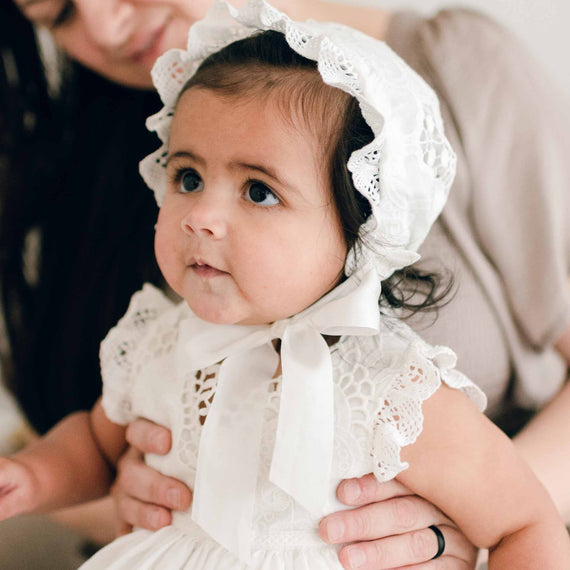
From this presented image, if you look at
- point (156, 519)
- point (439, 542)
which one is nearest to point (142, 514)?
point (156, 519)

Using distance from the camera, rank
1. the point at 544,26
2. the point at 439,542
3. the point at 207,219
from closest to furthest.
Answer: the point at 207,219
the point at 439,542
the point at 544,26

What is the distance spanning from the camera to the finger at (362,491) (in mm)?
763

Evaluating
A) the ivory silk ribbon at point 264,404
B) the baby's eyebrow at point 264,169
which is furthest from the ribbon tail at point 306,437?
the baby's eyebrow at point 264,169

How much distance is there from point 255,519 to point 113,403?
11.0 inches

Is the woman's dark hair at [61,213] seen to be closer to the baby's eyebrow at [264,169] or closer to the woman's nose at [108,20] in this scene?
the woman's nose at [108,20]

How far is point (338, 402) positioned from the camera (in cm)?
76

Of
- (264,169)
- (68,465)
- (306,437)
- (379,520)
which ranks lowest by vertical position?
(68,465)

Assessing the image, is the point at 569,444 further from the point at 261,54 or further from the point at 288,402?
the point at 261,54

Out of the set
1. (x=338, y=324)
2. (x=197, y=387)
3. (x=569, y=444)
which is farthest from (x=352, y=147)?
(x=569, y=444)

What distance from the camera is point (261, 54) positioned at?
75 cm

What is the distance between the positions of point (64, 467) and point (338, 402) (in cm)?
45

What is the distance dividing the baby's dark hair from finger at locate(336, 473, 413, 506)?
0.28 m

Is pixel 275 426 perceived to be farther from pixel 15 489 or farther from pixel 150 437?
pixel 15 489

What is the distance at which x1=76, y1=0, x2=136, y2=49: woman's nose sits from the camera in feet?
3.63
